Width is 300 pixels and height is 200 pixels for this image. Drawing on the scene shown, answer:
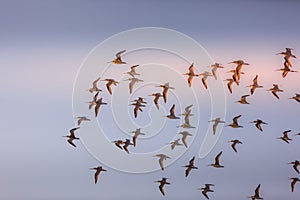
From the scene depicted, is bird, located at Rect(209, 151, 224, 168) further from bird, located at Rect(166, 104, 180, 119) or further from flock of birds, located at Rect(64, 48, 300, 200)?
bird, located at Rect(166, 104, 180, 119)

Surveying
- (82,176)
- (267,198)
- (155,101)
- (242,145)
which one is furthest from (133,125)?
(267,198)

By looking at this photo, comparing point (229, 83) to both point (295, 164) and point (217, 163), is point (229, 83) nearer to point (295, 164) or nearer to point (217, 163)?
point (217, 163)

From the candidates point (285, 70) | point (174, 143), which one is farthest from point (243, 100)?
point (174, 143)

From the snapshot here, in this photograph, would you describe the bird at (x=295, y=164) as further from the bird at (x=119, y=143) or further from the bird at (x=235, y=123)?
the bird at (x=119, y=143)

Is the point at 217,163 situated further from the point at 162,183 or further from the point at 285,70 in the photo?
the point at 285,70

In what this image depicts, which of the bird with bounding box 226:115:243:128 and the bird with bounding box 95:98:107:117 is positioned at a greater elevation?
the bird with bounding box 95:98:107:117

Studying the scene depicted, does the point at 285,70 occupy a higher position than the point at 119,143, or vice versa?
the point at 285,70

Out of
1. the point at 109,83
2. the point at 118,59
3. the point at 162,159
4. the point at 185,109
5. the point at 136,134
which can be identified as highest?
the point at 118,59

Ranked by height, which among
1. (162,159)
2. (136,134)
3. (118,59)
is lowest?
(162,159)

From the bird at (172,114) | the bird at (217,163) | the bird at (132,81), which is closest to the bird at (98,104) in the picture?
the bird at (132,81)

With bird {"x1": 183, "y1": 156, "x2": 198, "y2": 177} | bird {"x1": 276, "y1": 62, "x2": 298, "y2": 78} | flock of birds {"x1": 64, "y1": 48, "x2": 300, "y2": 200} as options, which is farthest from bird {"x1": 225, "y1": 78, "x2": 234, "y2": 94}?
bird {"x1": 183, "y1": 156, "x2": 198, "y2": 177}

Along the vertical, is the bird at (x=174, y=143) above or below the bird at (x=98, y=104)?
below

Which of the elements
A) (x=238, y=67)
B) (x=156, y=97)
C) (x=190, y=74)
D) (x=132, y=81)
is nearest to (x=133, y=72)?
(x=132, y=81)

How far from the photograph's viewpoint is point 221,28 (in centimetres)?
225
